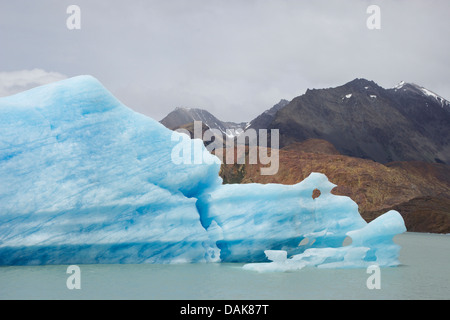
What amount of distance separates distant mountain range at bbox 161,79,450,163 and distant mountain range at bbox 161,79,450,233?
0.22m

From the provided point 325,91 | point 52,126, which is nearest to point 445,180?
point 325,91

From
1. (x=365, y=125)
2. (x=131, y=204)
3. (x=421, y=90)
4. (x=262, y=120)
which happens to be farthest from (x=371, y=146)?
(x=131, y=204)

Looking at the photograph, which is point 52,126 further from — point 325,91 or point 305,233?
point 325,91

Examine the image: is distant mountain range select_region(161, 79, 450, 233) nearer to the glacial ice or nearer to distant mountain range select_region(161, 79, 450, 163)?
distant mountain range select_region(161, 79, 450, 163)

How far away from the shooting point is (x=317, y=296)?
7312mm

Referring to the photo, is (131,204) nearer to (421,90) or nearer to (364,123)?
(364,123)

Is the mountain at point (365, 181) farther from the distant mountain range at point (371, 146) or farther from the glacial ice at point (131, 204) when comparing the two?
the glacial ice at point (131, 204)

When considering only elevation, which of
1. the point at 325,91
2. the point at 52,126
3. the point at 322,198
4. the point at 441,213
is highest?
the point at 325,91

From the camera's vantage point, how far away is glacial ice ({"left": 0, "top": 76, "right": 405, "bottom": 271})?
9898 millimetres

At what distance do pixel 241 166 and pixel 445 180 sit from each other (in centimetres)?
3190

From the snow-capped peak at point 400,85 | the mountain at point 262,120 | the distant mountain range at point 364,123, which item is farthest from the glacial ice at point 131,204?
the snow-capped peak at point 400,85

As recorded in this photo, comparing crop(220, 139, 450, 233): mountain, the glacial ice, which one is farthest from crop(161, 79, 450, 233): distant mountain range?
the glacial ice

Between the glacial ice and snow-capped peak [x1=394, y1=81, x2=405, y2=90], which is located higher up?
snow-capped peak [x1=394, y1=81, x2=405, y2=90]

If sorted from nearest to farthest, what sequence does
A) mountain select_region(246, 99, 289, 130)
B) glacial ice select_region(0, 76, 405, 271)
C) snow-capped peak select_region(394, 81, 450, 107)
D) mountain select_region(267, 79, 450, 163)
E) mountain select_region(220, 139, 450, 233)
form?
glacial ice select_region(0, 76, 405, 271) → mountain select_region(220, 139, 450, 233) → mountain select_region(267, 79, 450, 163) → mountain select_region(246, 99, 289, 130) → snow-capped peak select_region(394, 81, 450, 107)
